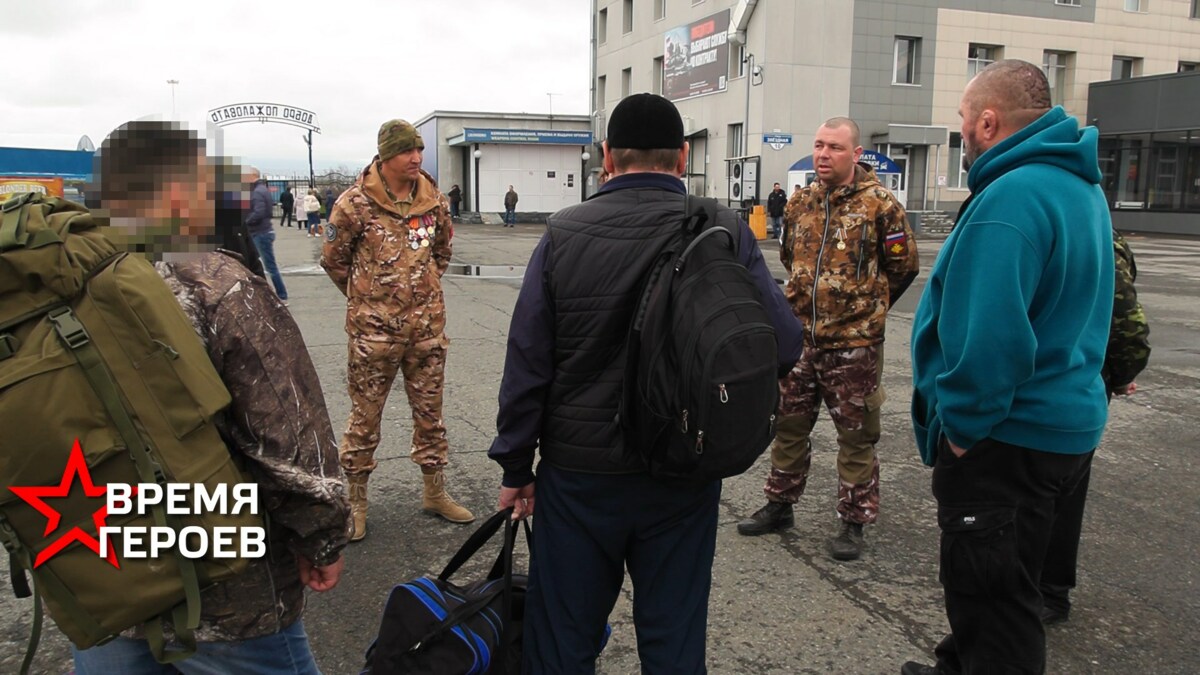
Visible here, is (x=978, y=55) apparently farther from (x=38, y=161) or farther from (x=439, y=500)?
(x=439, y=500)

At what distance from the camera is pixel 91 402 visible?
1486 millimetres

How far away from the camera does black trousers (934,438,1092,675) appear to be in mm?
2477

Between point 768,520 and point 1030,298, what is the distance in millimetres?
2175

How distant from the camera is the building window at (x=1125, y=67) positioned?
34.9 meters

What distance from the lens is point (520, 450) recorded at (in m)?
2.32

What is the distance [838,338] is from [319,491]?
9.05ft

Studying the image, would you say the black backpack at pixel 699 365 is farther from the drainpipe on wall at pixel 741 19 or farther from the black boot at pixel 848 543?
the drainpipe on wall at pixel 741 19

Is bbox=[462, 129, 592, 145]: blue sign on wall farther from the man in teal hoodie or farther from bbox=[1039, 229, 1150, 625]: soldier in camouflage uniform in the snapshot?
the man in teal hoodie

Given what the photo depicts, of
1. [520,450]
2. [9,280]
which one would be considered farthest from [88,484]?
[520,450]

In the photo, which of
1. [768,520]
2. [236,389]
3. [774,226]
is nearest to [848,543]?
[768,520]

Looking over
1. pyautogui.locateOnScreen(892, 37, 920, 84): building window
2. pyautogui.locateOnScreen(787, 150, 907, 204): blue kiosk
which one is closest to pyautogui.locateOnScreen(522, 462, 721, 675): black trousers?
pyautogui.locateOnScreen(787, 150, 907, 204): blue kiosk

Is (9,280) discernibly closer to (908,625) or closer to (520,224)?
(908,625)

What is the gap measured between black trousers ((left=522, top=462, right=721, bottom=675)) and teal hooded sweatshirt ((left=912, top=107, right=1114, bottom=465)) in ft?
2.84

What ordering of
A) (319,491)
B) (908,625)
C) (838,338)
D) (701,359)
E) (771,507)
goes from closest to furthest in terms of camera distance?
(319,491)
(701,359)
(908,625)
(838,338)
(771,507)
